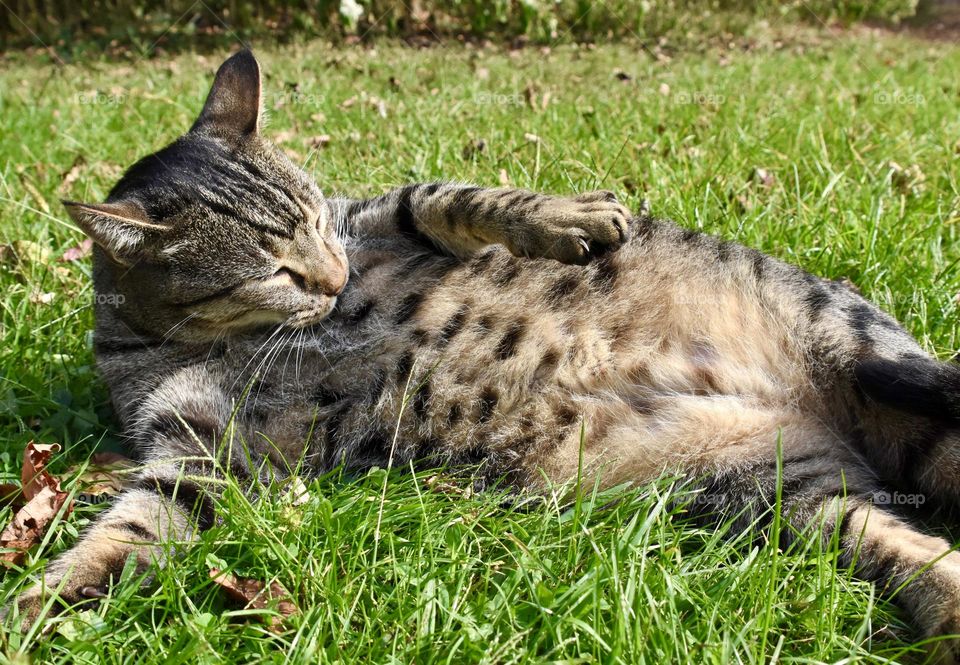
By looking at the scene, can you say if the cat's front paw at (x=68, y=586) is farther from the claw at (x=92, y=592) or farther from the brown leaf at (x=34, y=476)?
the brown leaf at (x=34, y=476)

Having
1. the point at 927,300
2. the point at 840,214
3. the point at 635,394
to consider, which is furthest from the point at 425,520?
the point at 840,214

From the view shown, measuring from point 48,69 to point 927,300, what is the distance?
945cm

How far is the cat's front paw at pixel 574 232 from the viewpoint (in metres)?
2.29

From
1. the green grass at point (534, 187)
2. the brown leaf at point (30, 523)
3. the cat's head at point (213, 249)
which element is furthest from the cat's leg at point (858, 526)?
the brown leaf at point (30, 523)

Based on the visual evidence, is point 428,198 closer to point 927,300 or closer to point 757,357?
point 757,357

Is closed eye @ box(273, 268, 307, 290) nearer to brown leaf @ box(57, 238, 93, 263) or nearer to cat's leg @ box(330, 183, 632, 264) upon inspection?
cat's leg @ box(330, 183, 632, 264)

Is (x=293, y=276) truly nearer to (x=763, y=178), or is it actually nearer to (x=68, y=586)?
(x=68, y=586)

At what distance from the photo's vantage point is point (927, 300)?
2766 millimetres

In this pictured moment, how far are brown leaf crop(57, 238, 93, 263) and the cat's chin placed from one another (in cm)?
150

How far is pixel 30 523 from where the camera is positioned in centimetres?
197

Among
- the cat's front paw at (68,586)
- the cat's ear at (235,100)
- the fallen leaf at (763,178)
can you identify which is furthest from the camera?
the fallen leaf at (763,178)

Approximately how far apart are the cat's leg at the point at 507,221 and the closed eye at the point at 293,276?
0.37 meters

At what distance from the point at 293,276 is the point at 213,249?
0.82ft

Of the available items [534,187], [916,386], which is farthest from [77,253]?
[916,386]
